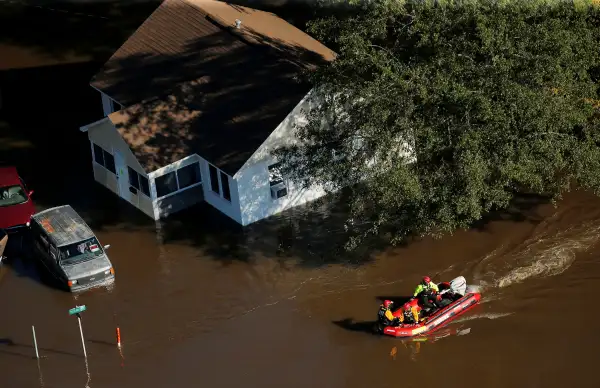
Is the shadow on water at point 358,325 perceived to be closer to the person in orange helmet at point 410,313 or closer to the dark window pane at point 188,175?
the person in orange helmet at point 410,313

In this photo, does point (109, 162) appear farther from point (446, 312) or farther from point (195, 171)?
point (446, 312)

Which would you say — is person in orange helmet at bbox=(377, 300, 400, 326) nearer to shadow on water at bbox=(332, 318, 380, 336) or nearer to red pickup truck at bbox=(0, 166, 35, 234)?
shadow on water at bbox=(332, 318, 380, 336)

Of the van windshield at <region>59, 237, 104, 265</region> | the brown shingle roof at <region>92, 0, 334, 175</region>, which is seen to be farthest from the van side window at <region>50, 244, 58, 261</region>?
the brown shingle roof at <region>92, 0, 334, 175</region>

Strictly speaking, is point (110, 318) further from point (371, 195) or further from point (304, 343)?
point (371, 195)

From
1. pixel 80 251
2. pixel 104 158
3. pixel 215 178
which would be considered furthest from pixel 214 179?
pixel 80 251

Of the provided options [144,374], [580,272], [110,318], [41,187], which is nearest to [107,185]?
[41,187]

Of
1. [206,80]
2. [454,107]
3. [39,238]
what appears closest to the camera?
[454,107]

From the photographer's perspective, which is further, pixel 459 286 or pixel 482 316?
pixel 459 286
